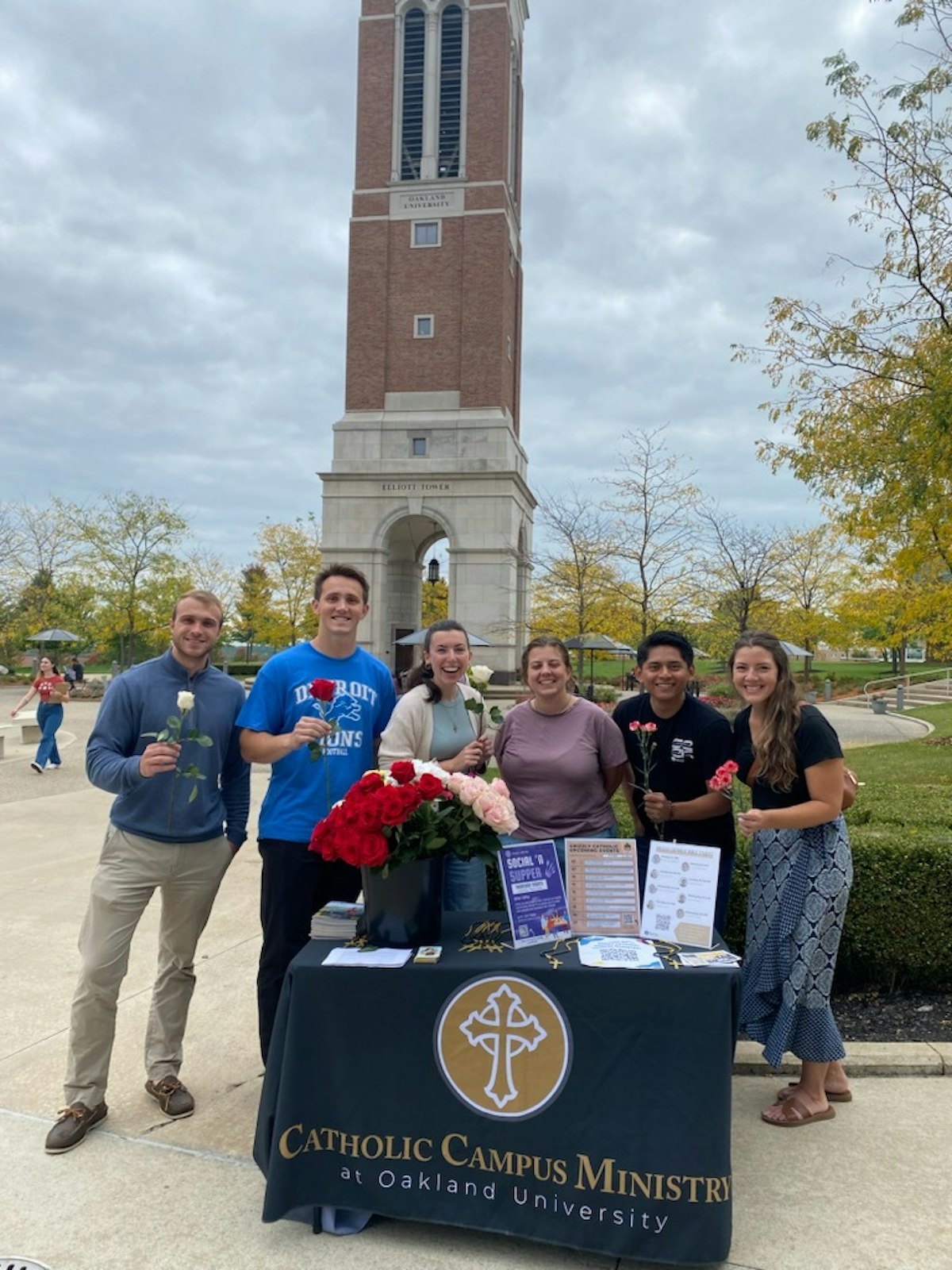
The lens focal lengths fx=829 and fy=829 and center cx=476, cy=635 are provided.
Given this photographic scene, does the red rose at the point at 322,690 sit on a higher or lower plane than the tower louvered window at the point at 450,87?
lower

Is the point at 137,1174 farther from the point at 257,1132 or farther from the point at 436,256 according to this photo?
the point at 436,256

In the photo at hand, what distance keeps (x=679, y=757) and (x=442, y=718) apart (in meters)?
1.06

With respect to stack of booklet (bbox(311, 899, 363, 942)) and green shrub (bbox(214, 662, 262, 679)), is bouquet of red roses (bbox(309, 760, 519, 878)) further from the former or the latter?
green shrub (bbox(214, 662, 262, 679))

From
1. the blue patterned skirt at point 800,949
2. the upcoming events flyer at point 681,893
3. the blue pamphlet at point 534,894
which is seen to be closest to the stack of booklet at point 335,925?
the blue pamphlet at point 534,894

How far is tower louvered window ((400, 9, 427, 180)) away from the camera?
106ft

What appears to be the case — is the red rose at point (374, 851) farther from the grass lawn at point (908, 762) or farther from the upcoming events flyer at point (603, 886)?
the grass lawn at point (908, 762)

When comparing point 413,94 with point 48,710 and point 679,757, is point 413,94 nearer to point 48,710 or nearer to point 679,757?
point 48,710

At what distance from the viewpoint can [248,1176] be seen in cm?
304

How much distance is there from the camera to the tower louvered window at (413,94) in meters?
32.3

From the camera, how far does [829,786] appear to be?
10.6 feet

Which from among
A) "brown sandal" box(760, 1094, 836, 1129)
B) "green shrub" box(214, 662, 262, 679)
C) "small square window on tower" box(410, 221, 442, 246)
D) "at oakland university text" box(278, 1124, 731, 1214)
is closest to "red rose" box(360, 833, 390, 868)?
"at oakland university text" box(278, 1124, 731, 1214)

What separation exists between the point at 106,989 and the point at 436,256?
107 feet

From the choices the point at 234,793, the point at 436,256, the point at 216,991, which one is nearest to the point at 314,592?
the point at 234,793

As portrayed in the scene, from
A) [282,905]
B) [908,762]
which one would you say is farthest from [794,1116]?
[908,762]
